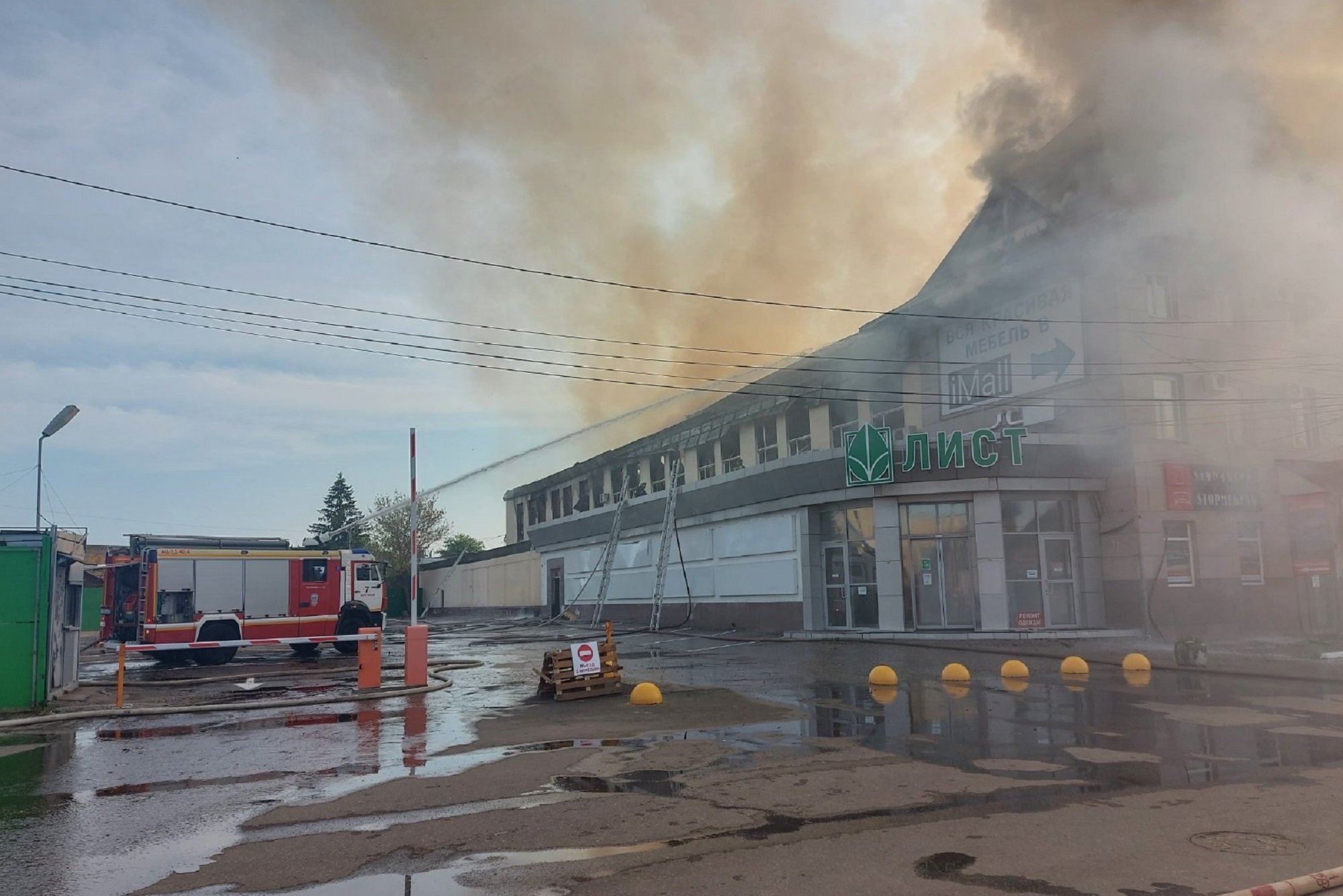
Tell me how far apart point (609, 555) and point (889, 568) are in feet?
52.2

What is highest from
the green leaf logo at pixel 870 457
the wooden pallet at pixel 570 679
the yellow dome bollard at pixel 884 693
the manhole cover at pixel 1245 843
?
the green leaf logo at pixel 870 457

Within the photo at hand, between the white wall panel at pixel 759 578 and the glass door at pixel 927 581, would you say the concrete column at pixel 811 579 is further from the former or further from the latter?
the glass door at pixel 927 581

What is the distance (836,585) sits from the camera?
24.9 m

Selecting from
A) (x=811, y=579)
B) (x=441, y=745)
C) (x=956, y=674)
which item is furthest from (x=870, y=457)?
(x=441, y=745)

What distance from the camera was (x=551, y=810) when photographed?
22.2 feet

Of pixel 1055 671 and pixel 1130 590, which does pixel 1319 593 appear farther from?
pixel 1055 671

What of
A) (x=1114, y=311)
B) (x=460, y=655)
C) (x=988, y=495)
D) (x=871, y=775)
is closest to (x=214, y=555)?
(x=460, y=655)

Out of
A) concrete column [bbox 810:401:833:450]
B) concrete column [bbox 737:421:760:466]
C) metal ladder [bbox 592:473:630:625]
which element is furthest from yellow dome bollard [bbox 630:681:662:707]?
metal ladder [bbox 592:473:630:625]

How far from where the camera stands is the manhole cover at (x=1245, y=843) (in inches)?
215

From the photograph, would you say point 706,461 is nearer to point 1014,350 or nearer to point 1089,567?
point 1014,350

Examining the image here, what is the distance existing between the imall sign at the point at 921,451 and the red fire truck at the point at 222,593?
1369 cm

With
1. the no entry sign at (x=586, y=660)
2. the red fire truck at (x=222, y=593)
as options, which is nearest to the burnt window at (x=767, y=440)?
the red fire truck at (x=222, y=593)

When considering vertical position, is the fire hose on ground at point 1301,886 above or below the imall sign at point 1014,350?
below

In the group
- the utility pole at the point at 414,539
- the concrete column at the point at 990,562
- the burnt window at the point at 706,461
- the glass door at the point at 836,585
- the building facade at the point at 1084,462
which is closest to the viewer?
the utility pole at the point at 414,539
